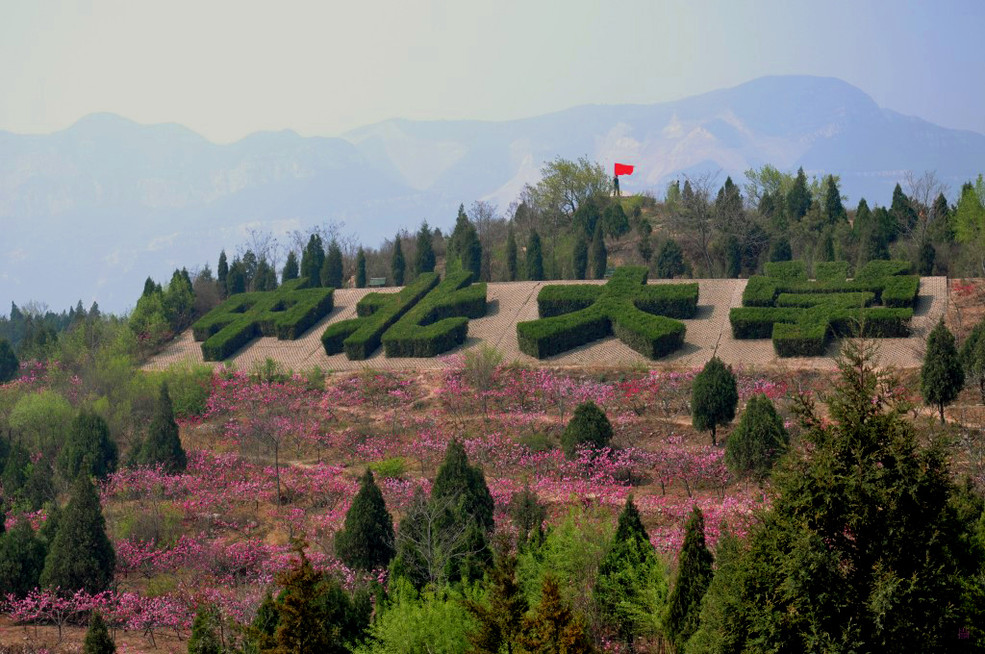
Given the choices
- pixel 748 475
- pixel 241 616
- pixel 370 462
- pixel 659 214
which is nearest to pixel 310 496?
pixel 370 462

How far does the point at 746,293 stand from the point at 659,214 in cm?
1929

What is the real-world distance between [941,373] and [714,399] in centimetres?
560

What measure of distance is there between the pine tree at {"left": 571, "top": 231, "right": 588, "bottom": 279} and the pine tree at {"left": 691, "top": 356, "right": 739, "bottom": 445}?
63.3 feet

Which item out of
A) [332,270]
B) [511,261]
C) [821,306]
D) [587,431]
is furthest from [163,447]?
[511,261]

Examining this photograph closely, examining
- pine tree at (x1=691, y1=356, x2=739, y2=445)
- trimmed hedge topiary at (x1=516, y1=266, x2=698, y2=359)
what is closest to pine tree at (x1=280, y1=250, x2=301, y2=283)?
trimmed hedge topiary at (x1=516, y1=266, x2=698, y2=359)

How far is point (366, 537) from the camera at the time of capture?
2081cm

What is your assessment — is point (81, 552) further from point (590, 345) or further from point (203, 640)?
point (590, 345)

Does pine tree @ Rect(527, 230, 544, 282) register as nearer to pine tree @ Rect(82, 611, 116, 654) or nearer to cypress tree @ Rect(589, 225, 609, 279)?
cypress tree @ Rect(589, 225, 609, 279)

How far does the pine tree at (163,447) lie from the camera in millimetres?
28766

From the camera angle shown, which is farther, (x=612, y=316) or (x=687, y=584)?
(x=612, y=316)

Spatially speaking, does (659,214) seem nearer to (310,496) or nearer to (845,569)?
(310,496)

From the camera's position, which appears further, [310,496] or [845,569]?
[310,496]

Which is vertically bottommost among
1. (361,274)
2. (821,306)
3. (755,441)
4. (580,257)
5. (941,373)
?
(755,441)

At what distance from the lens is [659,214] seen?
55531 mm
